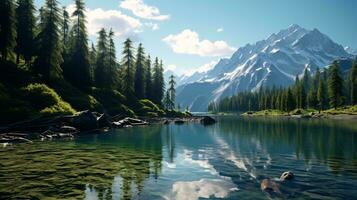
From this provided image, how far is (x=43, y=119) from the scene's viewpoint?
4588cm

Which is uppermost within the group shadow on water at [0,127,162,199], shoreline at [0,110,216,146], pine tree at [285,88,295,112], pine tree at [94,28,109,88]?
pine tree at [94,28,109,88]

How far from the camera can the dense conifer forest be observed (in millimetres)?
52750

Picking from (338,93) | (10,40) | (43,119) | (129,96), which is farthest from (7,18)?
(338,93)

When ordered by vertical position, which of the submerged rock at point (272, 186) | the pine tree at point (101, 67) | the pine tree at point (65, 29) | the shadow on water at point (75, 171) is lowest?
the submerged rock at point (272, 186)

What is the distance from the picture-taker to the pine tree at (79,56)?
79750mm

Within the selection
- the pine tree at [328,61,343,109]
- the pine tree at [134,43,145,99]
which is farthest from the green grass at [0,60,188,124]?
the pine tree at [328,61,343,109]

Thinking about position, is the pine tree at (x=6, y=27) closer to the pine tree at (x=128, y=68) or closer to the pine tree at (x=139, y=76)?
the pine tree at (x=128, y=68)

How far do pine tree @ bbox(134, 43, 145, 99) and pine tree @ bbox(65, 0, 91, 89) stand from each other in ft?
102

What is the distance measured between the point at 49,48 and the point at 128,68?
36500 millimetres

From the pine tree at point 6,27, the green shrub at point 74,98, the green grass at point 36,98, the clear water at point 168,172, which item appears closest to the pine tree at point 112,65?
the green grass at point 36,98

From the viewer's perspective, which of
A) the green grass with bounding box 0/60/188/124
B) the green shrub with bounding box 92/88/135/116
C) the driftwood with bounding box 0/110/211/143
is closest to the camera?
the driftwood with bounding box 0/110/211/143

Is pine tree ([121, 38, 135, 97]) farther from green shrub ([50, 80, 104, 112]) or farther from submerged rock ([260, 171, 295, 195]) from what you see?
submerged rock ([260, 171, 295, 195])

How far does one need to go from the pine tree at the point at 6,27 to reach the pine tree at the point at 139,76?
51893mm

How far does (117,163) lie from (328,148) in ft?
69.4
